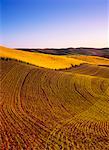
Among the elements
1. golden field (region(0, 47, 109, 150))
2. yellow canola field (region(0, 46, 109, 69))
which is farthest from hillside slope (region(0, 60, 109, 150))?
yellow canola field (region(0, 46, 109, 69))

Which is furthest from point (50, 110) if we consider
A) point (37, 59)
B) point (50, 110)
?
point (37, 59)

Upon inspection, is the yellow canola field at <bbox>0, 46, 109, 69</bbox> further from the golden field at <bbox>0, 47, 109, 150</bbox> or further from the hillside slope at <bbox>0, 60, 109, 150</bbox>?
the hillside slope at <bbox>0, 60, 109, 150</bbox>

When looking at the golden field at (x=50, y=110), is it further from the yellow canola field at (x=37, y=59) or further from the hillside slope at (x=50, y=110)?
the yellow canola field at (x=37, y=59)

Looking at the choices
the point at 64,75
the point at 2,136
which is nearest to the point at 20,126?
the point at 2,136

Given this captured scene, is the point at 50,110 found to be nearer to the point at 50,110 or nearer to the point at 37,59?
the point at 50,110

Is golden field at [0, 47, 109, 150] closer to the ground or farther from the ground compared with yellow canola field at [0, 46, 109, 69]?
Result: closer to the ground

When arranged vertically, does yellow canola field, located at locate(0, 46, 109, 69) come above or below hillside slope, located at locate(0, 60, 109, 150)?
above

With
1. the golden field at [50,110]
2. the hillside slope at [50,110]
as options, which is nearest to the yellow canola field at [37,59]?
the golden field at [50,110]

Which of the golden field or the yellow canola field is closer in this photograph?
the golden field

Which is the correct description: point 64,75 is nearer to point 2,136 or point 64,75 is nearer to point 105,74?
point 105,74
